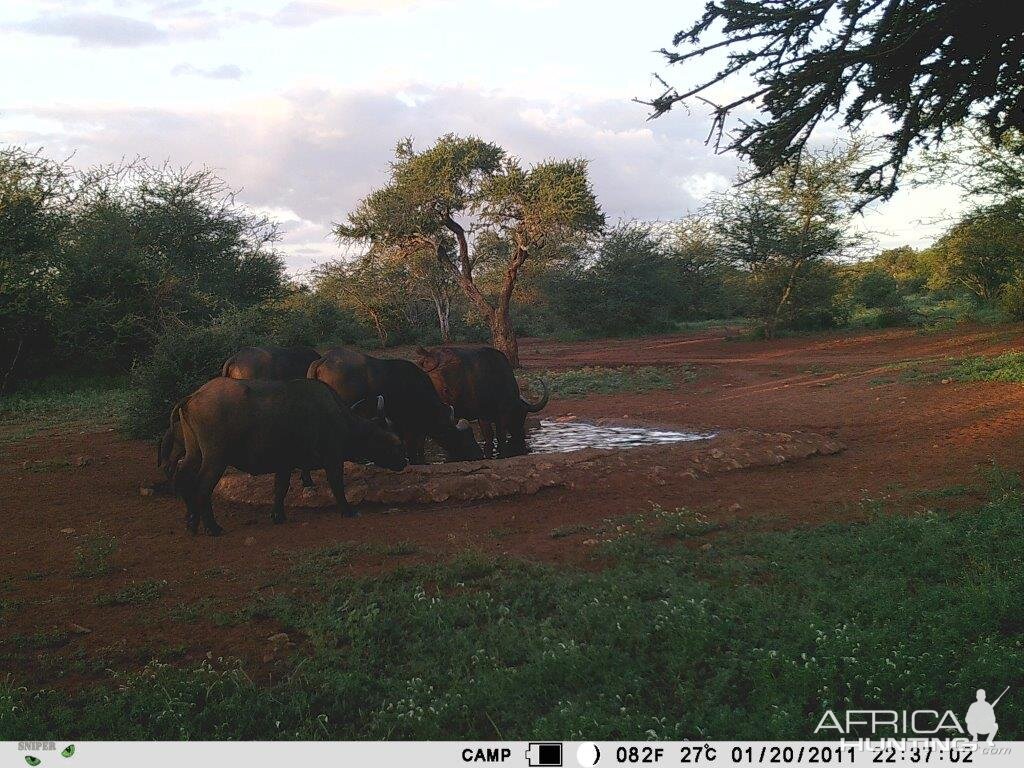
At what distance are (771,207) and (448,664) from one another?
29.5m

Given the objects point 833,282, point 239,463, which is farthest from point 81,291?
point 833,282

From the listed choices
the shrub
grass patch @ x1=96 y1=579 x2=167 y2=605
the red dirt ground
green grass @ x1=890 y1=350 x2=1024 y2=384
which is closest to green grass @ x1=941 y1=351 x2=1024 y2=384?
green grass @ x1=890 y1=350 x2=1024 y2=384

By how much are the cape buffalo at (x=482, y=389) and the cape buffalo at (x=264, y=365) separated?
6.61ft

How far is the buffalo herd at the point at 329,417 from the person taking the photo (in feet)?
24.9

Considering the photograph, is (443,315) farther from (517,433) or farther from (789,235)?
(517,433)

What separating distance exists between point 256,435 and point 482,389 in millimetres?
4794

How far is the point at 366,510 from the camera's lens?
333 inches

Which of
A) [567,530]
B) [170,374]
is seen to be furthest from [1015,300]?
[170,374]

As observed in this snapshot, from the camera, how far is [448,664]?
455 centimetres

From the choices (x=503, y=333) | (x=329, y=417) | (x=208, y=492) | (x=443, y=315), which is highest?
(x=443, y=315)

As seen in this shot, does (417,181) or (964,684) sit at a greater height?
(417,181)

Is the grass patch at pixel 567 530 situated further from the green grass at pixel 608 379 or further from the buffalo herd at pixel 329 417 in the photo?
the green grass at pixel 608 379

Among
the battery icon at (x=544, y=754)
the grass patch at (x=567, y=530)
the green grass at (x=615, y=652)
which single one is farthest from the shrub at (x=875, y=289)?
the battery icon at (x=544, y=754)

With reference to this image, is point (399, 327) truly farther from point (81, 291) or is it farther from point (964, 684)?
point (964, 684)
